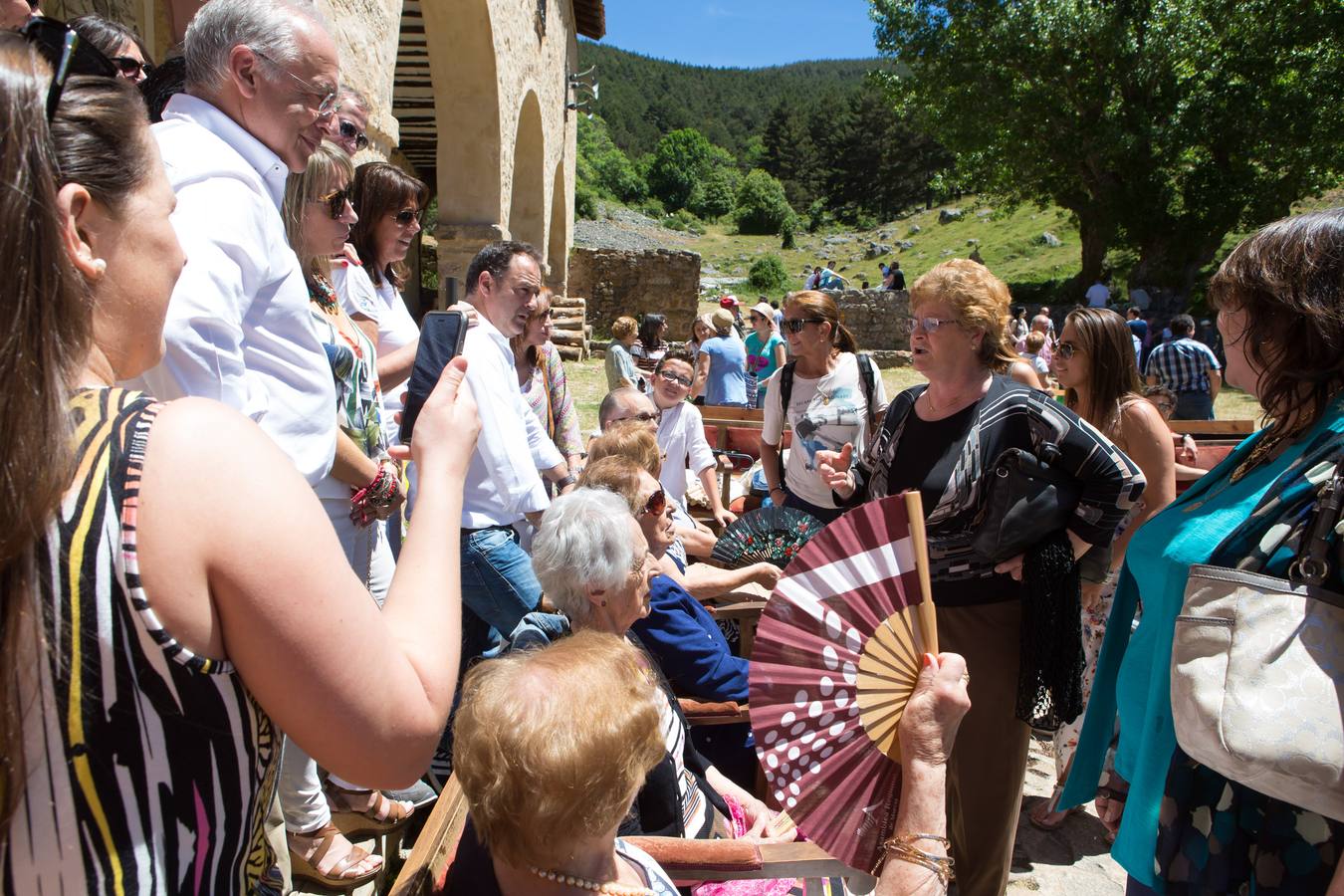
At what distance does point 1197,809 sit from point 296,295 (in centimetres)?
194

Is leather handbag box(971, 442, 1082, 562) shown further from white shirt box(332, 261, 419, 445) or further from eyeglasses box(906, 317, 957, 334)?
white shirt box(332, 261, 419, 445)

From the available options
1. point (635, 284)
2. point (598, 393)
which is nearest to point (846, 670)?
point (598, 393)

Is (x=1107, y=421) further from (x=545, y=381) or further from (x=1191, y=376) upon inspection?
(x=1191, y=376)

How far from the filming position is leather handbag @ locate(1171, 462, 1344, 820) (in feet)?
4.15

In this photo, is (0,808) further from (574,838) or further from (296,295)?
(296,295)

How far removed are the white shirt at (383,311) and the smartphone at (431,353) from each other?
1.24 m

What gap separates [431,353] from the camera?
60.6 inches

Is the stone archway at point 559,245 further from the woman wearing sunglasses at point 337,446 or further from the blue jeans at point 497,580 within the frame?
the woman wearing sunglasses at point 337,446

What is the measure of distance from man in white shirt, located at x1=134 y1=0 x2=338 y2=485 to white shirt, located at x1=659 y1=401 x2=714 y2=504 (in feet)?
9.28

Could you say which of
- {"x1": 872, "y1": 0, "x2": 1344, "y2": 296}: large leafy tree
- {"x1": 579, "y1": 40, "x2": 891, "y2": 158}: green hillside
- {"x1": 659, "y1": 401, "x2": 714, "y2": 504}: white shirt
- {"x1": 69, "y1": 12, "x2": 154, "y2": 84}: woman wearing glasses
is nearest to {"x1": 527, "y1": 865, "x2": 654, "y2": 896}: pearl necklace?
{"x1": 69, "y1": 12, "x2": 154, "y2": 84}: woman wearing glasses

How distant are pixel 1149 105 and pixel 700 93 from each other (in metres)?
95.5

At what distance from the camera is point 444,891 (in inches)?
55.4

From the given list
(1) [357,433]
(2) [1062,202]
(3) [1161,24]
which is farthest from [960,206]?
(1) [357,433]

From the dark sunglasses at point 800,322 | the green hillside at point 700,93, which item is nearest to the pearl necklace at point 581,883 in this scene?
the dark sunglasses at point 800,322
